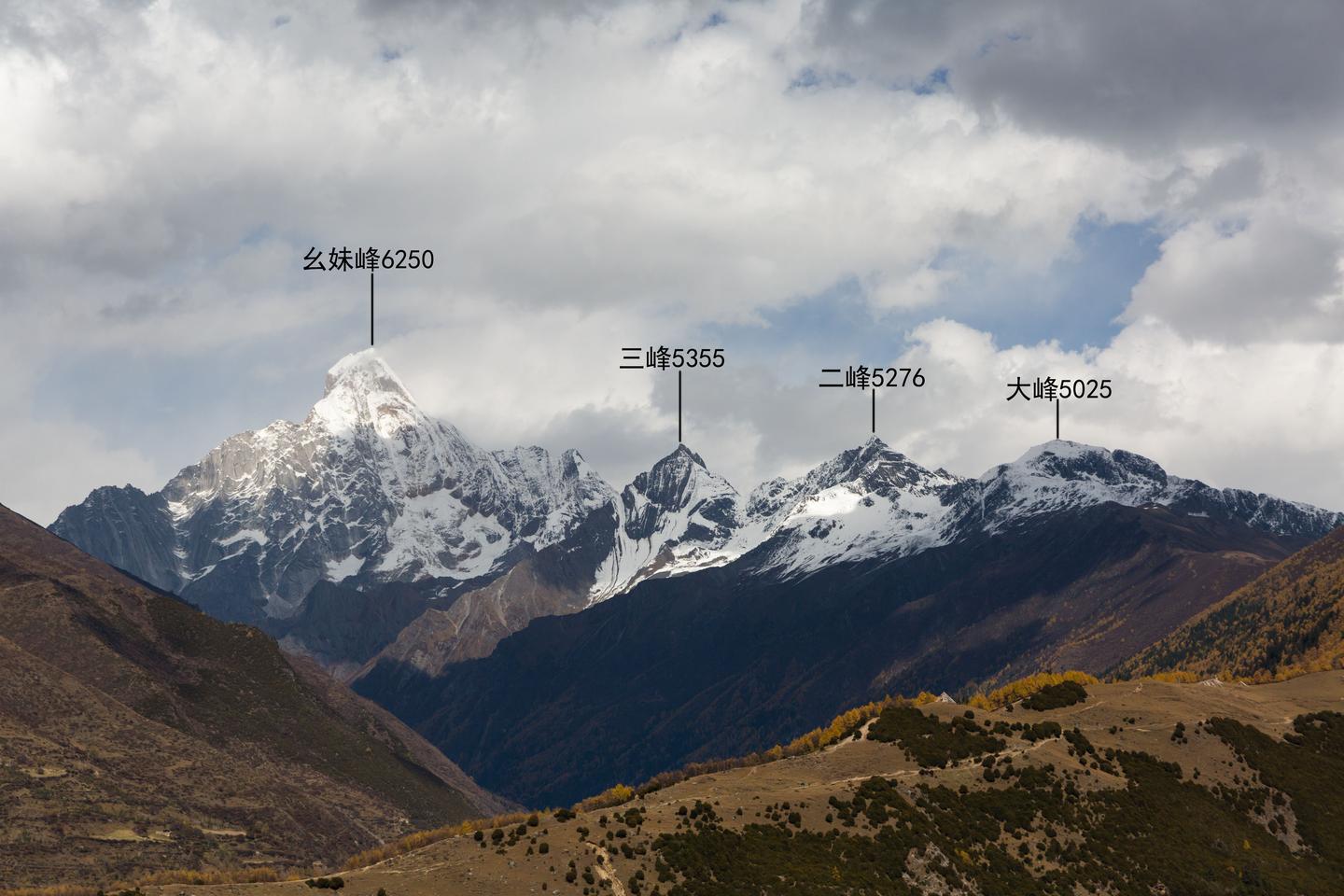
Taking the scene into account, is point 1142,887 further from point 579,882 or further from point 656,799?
point 579,882

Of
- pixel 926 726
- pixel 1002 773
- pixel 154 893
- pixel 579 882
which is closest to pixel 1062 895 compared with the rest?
pixel 1002 773

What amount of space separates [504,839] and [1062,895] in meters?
56.3

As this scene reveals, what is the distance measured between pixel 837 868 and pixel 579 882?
26.0m

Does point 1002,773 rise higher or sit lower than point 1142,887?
higher

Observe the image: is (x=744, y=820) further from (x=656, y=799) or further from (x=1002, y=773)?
(x=1002, y=773)

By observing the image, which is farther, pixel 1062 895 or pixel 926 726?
pixel 926 726

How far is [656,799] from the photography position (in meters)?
155

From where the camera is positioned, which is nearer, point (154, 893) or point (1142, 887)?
point (154, 893)

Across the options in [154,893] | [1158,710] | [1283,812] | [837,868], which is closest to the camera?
[154,893]

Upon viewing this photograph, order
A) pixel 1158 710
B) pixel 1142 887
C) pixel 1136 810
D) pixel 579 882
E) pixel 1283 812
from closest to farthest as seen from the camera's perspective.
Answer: pixel 579 882 < pixel 1142 887 < pixel 1136 810 < pixel 1283 812 < pixel 1158 710

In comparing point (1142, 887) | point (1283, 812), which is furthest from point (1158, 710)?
point (1142, 887)

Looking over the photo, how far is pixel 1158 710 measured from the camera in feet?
656

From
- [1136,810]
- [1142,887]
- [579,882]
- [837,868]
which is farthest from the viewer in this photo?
[1136,810]

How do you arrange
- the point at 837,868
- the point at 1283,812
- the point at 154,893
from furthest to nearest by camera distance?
the point at 1283,812 < the point at 837,868 < the point at 154,893
